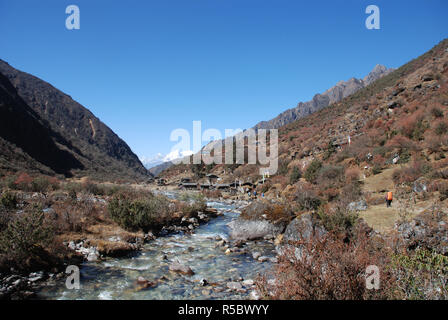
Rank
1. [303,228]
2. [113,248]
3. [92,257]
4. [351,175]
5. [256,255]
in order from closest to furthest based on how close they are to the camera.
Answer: [92,257] → [113,248] → [256,255] → [303,228] → [351,175]

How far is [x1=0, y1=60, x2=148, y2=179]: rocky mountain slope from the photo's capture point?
172ft

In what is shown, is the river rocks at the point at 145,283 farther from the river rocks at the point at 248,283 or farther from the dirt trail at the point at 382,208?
the dirt trail at the point at 382,208

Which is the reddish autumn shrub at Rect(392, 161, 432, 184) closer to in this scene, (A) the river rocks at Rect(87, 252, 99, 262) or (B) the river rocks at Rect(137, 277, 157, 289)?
(B) the river rocks at Rect(137, 277, 157, 289)

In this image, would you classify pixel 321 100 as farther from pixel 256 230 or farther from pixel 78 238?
pixel 78 238

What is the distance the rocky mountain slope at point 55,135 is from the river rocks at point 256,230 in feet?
114

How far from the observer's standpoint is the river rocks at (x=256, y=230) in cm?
1247

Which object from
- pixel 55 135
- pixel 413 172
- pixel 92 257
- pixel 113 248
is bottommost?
pixel 92 257

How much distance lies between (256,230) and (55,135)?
79164 mm

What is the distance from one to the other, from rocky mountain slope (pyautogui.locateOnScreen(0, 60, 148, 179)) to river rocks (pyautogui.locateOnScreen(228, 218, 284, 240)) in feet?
114

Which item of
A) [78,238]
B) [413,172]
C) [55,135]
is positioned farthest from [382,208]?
[55,135]

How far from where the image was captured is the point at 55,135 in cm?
7200

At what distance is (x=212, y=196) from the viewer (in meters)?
30.7

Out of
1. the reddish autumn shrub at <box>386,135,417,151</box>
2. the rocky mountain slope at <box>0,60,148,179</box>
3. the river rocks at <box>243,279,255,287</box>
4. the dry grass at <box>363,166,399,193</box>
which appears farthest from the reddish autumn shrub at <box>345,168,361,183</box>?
the rocky mountain slope at <box>0,60,148,179</box>
